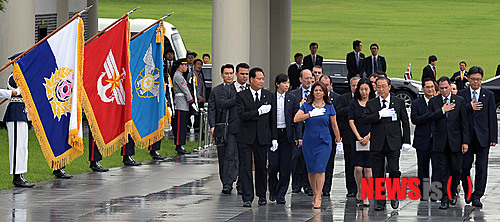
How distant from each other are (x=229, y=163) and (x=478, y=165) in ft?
12.1

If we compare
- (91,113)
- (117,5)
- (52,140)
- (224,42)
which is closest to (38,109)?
(52,140)

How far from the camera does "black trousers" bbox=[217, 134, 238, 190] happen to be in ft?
51.5

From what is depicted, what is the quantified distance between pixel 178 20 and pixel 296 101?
7248cm

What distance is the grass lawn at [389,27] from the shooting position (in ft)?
249

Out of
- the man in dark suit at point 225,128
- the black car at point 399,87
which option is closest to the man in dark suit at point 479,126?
the man in dark suit at point 225,128

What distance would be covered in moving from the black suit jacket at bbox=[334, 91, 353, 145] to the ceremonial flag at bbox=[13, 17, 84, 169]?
4.13m

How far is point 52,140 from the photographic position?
16.4 m

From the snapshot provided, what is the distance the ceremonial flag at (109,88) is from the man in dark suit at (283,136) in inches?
172

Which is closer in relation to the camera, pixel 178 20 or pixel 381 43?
pixel 381 43

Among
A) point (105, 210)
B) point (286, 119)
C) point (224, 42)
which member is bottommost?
point (105, 210)

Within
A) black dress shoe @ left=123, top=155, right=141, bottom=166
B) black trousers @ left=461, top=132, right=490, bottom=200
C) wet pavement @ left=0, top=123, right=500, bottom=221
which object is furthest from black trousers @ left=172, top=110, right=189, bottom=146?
black trousers @ left=461, top=132, right=490, bottom=200

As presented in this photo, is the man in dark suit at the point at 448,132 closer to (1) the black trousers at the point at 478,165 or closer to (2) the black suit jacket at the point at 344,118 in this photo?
(1) the black trousers at the point at 478,165

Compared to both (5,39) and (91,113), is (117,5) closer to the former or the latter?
(5,39)

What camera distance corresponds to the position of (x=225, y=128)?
50.8 ft
